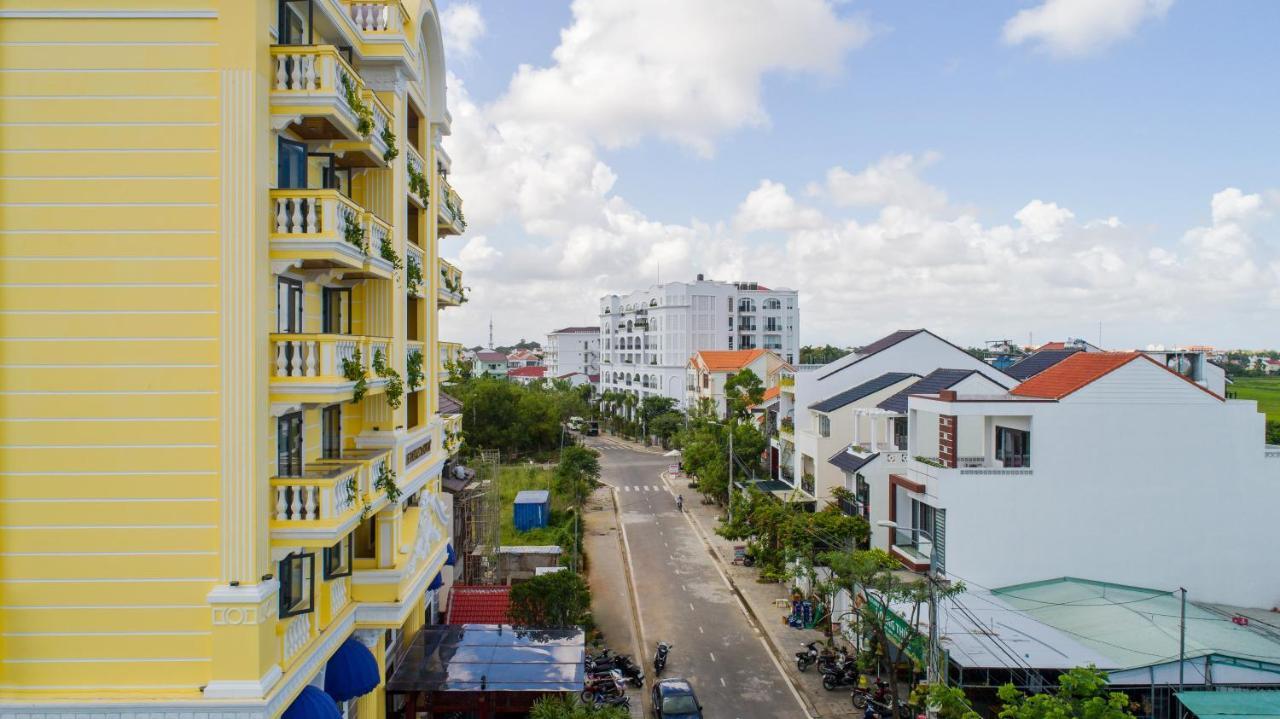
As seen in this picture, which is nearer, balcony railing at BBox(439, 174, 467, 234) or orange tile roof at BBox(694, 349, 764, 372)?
balcony railing at BBox(439, 174, 467, 234)

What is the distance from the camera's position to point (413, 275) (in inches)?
556

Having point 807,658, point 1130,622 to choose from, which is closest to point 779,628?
point 807,658

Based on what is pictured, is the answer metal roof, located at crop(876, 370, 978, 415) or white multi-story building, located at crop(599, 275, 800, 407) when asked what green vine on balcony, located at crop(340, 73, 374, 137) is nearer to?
metal roof, located at crop(876, 370, 978, 415)

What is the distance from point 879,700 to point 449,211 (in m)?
15.1

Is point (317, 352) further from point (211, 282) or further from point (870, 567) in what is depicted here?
point (870, 567)

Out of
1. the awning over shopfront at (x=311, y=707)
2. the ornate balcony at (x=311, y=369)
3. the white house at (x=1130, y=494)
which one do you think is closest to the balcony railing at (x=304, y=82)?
the ornate balcony at (x=311, y=369)

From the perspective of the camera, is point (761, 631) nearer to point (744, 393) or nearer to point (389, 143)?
point (389, 143)

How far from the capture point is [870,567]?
17422 millimetres

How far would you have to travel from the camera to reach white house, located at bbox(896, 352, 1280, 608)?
19562 millimetres

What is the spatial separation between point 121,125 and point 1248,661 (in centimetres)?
2098

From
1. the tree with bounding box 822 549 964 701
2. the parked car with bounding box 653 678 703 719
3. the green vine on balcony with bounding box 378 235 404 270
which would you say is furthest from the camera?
the parked car with bounding box 653 678 703 719

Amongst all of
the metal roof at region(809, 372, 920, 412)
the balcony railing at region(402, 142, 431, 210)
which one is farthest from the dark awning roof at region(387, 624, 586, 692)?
the metal roof at region(809, 372, 920, 412)

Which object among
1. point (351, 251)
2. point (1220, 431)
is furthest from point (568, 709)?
point (1220, 431)

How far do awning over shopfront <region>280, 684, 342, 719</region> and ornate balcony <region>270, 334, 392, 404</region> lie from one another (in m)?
3.92
